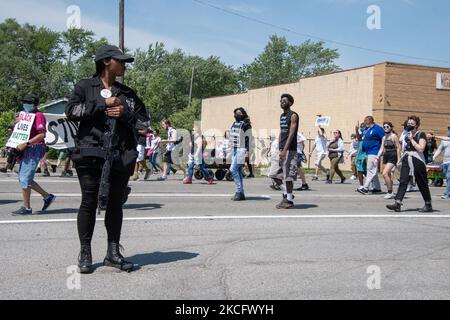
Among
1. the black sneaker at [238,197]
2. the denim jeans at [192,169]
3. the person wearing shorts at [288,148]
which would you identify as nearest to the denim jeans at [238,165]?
the black sneaker at [238,197]

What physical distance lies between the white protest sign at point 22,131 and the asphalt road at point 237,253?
116 centimetres

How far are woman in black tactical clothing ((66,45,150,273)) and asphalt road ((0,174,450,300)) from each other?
1.29 feet

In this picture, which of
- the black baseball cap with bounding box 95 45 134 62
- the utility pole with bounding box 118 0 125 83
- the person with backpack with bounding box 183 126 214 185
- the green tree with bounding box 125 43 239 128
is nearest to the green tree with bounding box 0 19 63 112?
the green tree with bounding box 125 43 239 128

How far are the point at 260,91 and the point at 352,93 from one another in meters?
11.9

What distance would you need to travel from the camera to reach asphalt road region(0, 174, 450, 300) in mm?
4738

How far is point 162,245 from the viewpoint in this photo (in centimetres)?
657

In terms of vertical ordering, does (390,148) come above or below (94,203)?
above

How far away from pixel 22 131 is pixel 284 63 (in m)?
82.6

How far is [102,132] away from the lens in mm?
5043

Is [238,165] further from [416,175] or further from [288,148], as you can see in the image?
[416,175]

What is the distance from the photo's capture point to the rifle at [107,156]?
493 cm

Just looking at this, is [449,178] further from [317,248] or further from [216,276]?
[216,276]

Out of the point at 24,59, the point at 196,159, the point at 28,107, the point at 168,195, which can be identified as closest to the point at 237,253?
the point at 28,107

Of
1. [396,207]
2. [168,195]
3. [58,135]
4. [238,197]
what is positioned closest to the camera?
[396,207]
